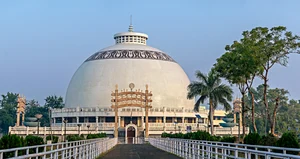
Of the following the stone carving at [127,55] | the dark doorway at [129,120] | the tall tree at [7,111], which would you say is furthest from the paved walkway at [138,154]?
the tall tree at [7,111]

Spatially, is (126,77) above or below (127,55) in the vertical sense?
below

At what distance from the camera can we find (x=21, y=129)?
78.5 metres

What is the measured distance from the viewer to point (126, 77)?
315 feet

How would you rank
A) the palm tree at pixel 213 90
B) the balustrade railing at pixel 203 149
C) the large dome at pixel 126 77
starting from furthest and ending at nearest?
the large dome at pixel 126 77 < the palm tree at pixel 213 90 < the balustrade railing at pixel 203 149

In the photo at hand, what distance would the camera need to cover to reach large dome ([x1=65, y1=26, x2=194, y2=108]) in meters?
95.9

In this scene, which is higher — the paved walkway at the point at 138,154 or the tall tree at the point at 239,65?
the tall tree at the point at 239,65

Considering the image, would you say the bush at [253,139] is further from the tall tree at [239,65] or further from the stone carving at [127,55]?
the stone carving at [127,55]

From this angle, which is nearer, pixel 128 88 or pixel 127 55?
pixel 128 88

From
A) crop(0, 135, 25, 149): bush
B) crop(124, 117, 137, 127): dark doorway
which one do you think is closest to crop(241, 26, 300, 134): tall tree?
crop(0, 135, 25, 149): bush

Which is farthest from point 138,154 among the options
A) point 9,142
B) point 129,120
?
point 129,120

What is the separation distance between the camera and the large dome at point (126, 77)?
95.9m

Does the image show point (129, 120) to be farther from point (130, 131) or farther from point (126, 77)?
point (126, 77)

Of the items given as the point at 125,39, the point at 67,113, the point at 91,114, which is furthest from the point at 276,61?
the point at 125,39

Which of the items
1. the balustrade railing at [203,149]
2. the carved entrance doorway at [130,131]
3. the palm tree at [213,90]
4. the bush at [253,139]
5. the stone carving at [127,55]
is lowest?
the carved entrance doorway at [130,131]
